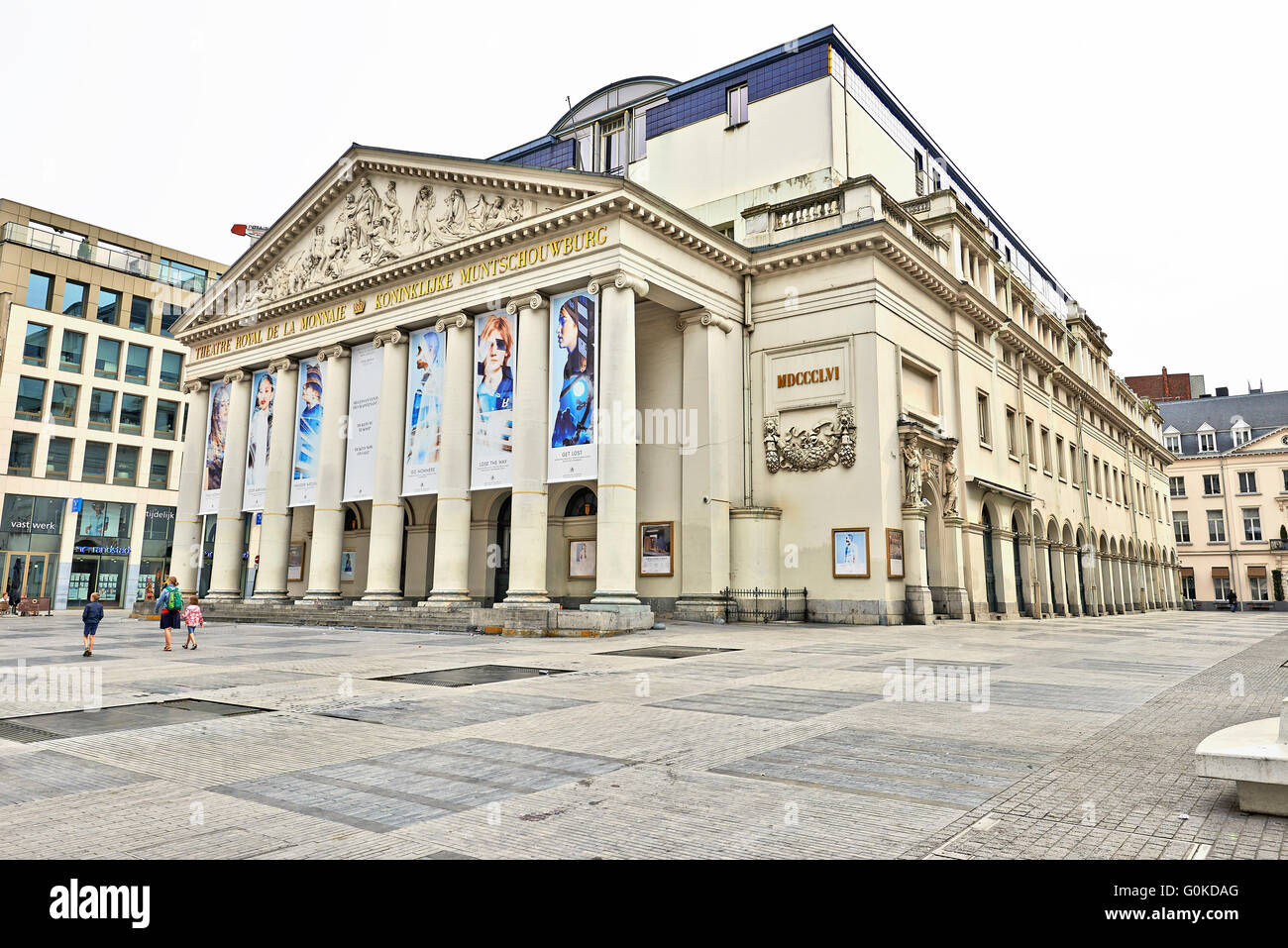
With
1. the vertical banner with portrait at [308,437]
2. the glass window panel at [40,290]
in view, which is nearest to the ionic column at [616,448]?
the vertical banner with portrait at [308,437]

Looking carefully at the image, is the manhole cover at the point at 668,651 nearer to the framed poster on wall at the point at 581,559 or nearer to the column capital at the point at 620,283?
the column capital at the point at 620,283

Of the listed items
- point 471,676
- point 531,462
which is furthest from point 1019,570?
point 471,676

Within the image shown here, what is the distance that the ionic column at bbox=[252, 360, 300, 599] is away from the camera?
33.3 meters

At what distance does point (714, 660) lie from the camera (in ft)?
49.2

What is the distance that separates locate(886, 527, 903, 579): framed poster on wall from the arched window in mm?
10556

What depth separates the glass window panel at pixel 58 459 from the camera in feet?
153

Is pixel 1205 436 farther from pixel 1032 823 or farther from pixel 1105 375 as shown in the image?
pixel 1032 823

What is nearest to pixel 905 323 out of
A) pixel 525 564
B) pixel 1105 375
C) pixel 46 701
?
pixel 525 564

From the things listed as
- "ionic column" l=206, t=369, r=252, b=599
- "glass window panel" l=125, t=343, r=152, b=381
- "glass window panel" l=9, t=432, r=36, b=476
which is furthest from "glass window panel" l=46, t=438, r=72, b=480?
"ionic column" l=206, t=369, r=252, b=599

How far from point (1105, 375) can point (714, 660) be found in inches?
2072

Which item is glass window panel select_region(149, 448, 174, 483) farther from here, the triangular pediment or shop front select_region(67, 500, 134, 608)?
the triangular pediment

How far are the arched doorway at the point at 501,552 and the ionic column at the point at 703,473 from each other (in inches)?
349

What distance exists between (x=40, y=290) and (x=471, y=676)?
156ft

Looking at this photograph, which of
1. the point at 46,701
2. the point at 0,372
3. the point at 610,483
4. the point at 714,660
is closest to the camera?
the point at 46,701
